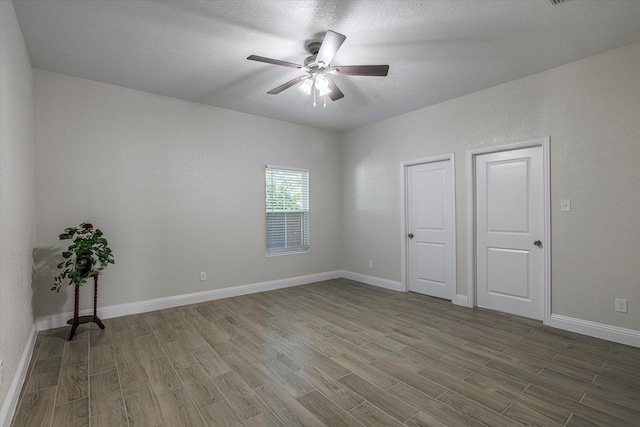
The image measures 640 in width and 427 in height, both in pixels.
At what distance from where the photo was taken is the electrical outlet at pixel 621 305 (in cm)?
282

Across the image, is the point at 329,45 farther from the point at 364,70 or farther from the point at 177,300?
the point at 177,300

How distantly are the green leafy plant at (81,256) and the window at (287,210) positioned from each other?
2.26 meters

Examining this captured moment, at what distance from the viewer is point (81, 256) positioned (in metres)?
3.05

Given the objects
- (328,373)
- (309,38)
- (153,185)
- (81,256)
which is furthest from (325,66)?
(81,256)

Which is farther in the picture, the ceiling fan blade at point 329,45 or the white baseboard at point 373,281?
the white baseboard at point 373,281

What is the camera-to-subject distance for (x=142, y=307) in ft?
12.4

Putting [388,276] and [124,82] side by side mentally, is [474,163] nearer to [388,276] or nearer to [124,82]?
[388,276]

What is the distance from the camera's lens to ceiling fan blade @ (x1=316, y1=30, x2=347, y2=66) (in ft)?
7.27

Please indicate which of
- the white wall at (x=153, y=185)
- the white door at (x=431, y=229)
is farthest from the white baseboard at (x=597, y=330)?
the white wall at (x=153, y=185)

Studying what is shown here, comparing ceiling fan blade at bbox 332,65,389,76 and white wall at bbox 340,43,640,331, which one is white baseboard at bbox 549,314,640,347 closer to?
white wall at bbox 340,43,640,331

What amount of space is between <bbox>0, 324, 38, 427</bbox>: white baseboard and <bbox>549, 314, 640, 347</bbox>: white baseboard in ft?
14.8

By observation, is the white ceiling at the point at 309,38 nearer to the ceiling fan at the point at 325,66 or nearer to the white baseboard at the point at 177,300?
the ceiling fan at the point at 325,66

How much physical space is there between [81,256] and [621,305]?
5.18m

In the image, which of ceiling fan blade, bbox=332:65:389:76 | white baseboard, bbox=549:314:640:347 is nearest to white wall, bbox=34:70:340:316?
ceiling fan blade, bbox=332:65:389:76
